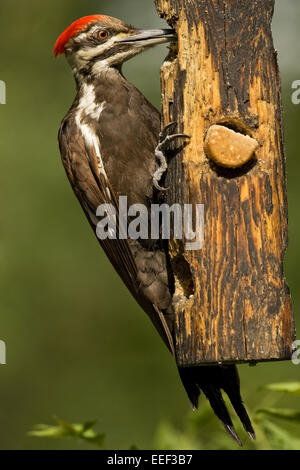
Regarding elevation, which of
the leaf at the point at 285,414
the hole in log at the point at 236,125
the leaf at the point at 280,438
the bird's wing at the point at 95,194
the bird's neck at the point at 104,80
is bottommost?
the leaf at the point at 280,438

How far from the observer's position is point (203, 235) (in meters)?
3.86

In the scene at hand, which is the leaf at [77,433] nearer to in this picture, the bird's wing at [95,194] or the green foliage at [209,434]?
the green foliage at [209,434]

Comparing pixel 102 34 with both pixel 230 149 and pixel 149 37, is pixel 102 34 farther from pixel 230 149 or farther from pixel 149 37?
pixel 230 149

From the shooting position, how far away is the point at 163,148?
4.07 meters

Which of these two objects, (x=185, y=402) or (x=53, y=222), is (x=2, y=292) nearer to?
(x=53, y=222)

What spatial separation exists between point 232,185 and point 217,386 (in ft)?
3.74

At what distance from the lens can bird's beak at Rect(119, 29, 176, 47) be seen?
4.15 metres

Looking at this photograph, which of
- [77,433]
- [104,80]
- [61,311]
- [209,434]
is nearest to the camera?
[77,433]

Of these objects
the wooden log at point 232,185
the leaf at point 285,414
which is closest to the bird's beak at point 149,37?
the wooden log at point 232,185

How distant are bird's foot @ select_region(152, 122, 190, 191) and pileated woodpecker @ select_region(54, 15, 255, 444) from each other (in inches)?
9.0

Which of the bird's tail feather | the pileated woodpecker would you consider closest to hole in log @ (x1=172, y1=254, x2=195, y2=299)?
the pileated woodpecker

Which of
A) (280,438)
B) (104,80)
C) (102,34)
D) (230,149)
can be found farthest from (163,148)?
(280,438)

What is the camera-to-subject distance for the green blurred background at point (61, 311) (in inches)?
348

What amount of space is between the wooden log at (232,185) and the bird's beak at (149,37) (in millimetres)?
182
